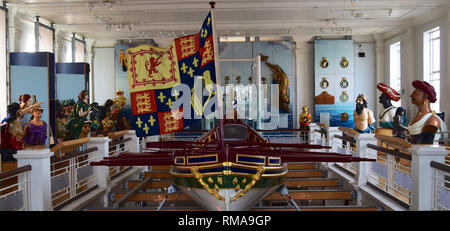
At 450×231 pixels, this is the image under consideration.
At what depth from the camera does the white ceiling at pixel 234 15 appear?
10211 mm

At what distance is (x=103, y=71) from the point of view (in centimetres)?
1585

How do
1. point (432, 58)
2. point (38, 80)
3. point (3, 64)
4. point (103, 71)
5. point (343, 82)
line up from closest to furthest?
point (38, 80) < point (3, 64) < point (432, 58) < point (343, 82) < point (103, 71)

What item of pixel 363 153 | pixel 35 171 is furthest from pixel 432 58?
pixel 35 171

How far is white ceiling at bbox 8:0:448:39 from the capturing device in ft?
33.5

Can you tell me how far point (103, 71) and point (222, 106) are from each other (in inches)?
508

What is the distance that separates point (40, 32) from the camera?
38.1 ft

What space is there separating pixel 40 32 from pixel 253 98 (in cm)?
788

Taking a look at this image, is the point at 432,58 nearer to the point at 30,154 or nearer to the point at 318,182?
the point at 318,182

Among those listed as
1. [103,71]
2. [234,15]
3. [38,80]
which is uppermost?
[234,15]

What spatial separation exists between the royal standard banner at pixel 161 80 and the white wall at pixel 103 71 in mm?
11879

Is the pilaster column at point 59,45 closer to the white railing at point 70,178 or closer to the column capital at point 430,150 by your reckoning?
the white railing at point 70,178

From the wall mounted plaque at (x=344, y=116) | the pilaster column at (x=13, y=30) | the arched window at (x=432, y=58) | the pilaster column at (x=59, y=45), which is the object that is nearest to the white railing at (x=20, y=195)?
the pilaster column at (x=13, y=30)

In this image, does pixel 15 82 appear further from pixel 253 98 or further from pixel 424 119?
pixel 253 98

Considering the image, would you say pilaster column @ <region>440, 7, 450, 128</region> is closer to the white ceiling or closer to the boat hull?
the white ceiling
